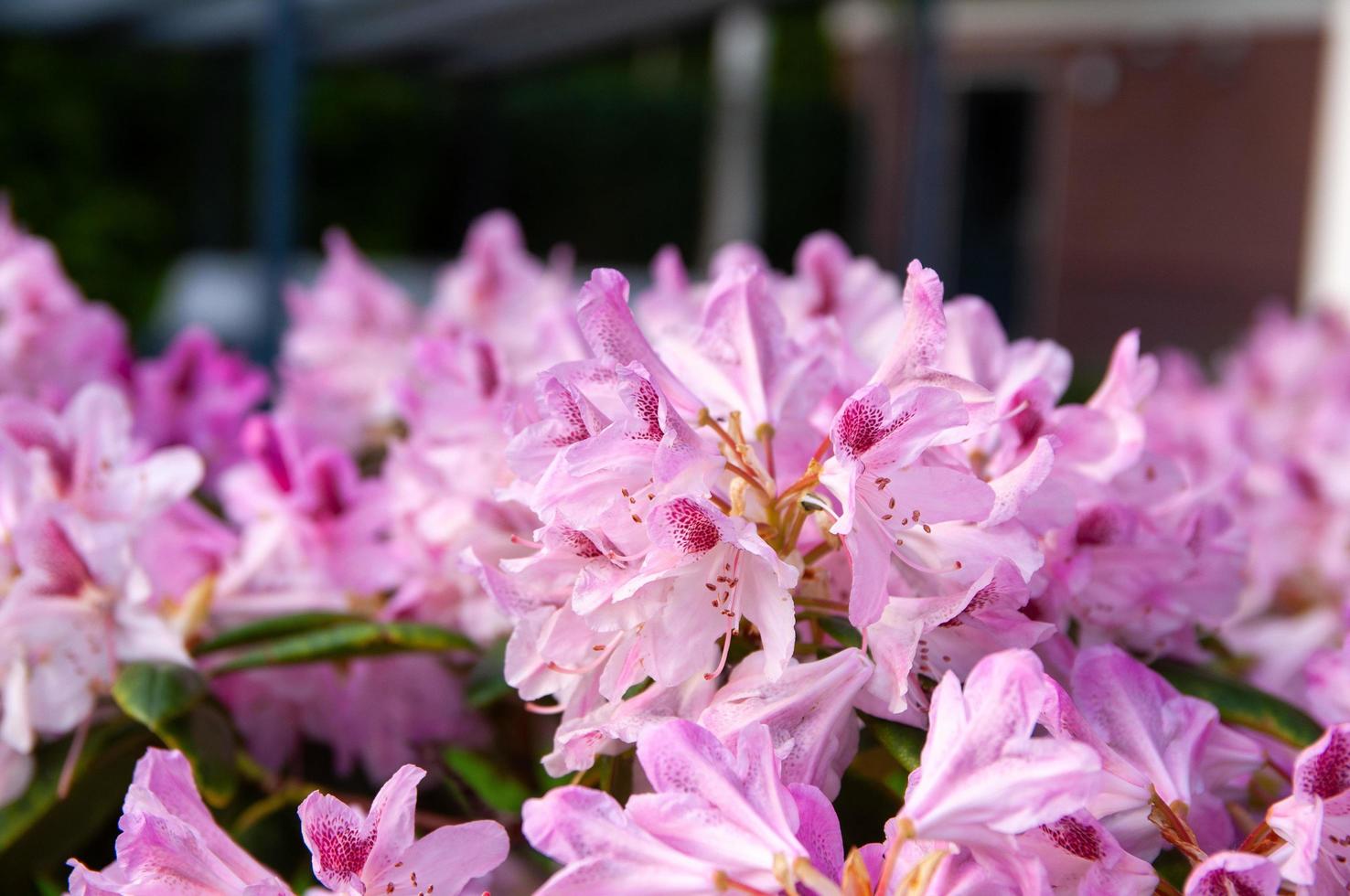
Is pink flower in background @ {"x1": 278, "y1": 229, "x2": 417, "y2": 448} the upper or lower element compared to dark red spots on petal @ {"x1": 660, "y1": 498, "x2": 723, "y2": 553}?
lower

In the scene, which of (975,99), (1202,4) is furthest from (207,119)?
(1202,4)

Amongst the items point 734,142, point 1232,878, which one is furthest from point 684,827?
point 734,142

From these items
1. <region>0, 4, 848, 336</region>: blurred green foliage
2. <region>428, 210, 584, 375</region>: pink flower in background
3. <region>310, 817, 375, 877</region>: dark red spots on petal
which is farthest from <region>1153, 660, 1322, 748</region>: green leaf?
<region>0, 4, 848, 336</region>: blurred green foliage

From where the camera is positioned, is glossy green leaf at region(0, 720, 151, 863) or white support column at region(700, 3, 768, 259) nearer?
glossy green leaf at region(0, 720, 151, 863)

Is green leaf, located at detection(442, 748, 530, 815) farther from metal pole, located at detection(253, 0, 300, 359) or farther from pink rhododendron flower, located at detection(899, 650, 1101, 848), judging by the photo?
metal pole, located at detection(253, 0, 300, 359)

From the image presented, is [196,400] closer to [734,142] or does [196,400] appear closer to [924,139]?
[924,139]

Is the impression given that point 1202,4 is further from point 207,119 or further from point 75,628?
point 75,628
